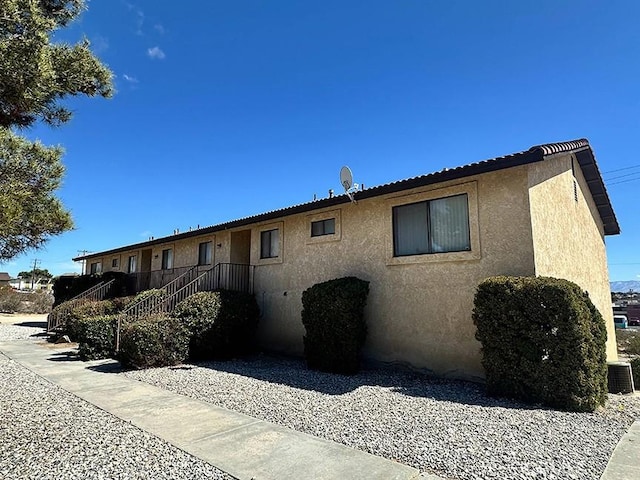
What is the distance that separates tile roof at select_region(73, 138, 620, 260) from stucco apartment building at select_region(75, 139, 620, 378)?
0.09 ft

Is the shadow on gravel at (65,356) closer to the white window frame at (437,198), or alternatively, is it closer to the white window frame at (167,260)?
the white window frame at (167,260)

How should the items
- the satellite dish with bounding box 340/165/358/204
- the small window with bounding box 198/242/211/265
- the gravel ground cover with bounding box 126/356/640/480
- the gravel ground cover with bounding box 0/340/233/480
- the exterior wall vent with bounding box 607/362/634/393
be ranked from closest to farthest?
1. the gravel ground cover with bounding box 0/340/233/480
2. the gravel ground cover with bounding box 126/356/640/480
3. the exterior wall vent with bounding box 607/362/634/393
4. the satellite dish with bounding box 340/165/358/204
5. the small window with bounding box 198/242/211/265

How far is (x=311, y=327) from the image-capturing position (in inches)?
388

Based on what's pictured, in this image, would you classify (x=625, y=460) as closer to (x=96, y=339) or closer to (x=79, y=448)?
(x=79, y=448)

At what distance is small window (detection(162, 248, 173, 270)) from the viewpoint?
1911cm

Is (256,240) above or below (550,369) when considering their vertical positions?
above

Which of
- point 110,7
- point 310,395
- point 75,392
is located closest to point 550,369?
point 310,395

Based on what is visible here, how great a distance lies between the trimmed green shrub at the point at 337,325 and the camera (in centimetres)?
918

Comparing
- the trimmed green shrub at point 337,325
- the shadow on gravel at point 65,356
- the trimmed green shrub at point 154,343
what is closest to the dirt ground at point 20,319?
the shadow on gravel at point 65,356

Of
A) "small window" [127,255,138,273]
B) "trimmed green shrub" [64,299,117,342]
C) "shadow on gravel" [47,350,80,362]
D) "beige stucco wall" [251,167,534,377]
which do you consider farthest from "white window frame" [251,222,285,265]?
"small window" [127,255,138,273]

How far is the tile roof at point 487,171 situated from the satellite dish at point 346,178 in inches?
10.6

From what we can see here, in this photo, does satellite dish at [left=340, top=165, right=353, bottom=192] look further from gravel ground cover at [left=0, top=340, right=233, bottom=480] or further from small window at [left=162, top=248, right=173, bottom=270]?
small window at [left=162, top=248, right=173, bottom=270]

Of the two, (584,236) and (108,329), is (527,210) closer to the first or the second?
(584,236)

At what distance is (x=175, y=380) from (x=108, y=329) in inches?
196
